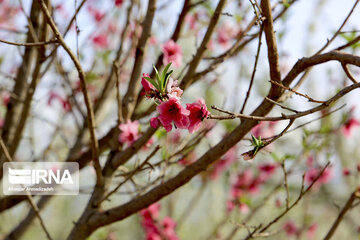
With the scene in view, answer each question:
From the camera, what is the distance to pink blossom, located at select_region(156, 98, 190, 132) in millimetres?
924

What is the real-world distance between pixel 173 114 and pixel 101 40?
298 centimetres

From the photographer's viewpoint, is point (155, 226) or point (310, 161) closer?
point (155, 226)

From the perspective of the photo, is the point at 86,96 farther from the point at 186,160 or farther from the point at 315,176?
the point at 315,176

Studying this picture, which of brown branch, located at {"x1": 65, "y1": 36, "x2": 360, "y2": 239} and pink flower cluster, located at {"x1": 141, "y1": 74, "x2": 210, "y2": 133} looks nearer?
pink flower cluster, located at {"x1": 141, "y1": 74, "x2": 210, "y2": 133}

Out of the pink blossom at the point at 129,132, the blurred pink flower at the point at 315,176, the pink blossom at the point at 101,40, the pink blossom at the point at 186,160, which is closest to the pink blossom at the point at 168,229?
the pink blossom at the point at 186,160

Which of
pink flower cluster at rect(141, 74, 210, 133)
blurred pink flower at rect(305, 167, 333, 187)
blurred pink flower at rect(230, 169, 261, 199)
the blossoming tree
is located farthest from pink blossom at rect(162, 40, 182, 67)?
blurred pink flower at rect(230, 169, 261, 199)

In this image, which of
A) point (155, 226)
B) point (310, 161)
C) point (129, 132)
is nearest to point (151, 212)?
point (155, 226)

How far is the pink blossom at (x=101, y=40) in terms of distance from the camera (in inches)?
146

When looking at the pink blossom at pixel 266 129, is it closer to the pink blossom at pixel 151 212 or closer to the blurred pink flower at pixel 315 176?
Answer: the blurred pink flower at pixel 315 176

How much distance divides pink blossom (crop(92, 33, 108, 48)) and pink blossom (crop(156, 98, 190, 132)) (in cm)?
289

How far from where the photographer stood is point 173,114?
96 centimetres

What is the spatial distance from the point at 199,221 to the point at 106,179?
9451 millimetres

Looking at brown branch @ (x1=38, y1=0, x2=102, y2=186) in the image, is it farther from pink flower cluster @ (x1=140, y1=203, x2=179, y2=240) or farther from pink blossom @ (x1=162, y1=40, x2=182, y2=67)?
pink flower cluster @ (x1=140, y1=203, x2=179, y2=240)

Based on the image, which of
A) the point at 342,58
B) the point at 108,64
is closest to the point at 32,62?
the point at 108,64
